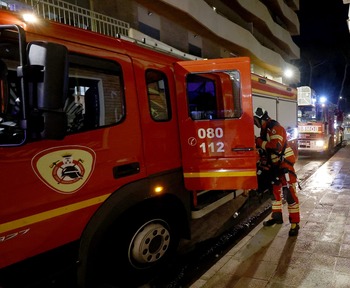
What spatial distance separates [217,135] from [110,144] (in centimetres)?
129

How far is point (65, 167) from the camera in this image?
2.28 meters

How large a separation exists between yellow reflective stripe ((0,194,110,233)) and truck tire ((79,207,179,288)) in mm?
415

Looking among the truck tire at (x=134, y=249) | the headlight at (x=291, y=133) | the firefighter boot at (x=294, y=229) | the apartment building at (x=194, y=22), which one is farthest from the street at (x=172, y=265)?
the apartment building at (x=194, y=22)

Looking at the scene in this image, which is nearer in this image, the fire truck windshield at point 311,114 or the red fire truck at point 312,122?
the red fire truck at point 312,122

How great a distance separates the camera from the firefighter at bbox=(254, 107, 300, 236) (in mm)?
4293

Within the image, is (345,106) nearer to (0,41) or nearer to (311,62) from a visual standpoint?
(311,62)

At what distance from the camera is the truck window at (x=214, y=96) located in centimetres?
339

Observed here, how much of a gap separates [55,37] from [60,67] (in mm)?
577

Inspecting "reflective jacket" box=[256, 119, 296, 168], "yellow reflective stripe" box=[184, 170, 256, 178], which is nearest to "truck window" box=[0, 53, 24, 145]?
"yellow reflective stripe" box=[184, 170, 256, 178]

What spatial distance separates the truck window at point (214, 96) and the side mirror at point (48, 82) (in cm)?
175

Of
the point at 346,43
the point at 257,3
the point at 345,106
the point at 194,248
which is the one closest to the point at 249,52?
the point at 257,3

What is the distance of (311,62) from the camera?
3231 cm

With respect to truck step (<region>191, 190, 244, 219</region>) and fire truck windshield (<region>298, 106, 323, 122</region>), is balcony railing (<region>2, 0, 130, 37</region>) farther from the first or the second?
fire truck windshield (<region>298, 106, 323, 122</region>)

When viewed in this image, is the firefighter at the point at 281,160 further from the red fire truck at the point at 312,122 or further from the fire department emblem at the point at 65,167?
the red fire truck at the point at 312,122
